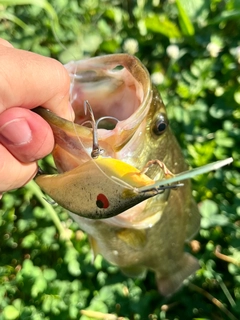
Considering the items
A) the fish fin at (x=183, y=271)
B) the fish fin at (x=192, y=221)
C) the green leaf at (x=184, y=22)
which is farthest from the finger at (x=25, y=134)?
the green leaf at (x=184, y=22)

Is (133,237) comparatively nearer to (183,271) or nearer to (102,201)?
(183,271)

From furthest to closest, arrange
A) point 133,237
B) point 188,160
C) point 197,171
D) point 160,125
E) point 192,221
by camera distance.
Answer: point 188,160, point 192,221, point 133,237, point 160,125, point 197,171

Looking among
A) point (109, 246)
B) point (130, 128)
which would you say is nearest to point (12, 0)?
point (130, 128)

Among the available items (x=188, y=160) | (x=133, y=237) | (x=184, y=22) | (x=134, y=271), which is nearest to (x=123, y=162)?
(x=133, y=237)

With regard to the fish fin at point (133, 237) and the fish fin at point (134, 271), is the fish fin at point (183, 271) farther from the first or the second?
the fish fin at point (133, 237)

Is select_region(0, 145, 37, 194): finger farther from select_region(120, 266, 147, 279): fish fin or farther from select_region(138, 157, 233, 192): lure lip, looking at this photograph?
select_region(120, 266, 147, 279): fish fin

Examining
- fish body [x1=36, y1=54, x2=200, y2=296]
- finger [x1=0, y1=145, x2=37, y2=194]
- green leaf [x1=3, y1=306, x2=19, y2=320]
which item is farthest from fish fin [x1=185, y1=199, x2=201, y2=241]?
finger [x1=0, y1=145, x2=37, y2=194]

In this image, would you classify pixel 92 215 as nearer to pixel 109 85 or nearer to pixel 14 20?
pixel 109 85
